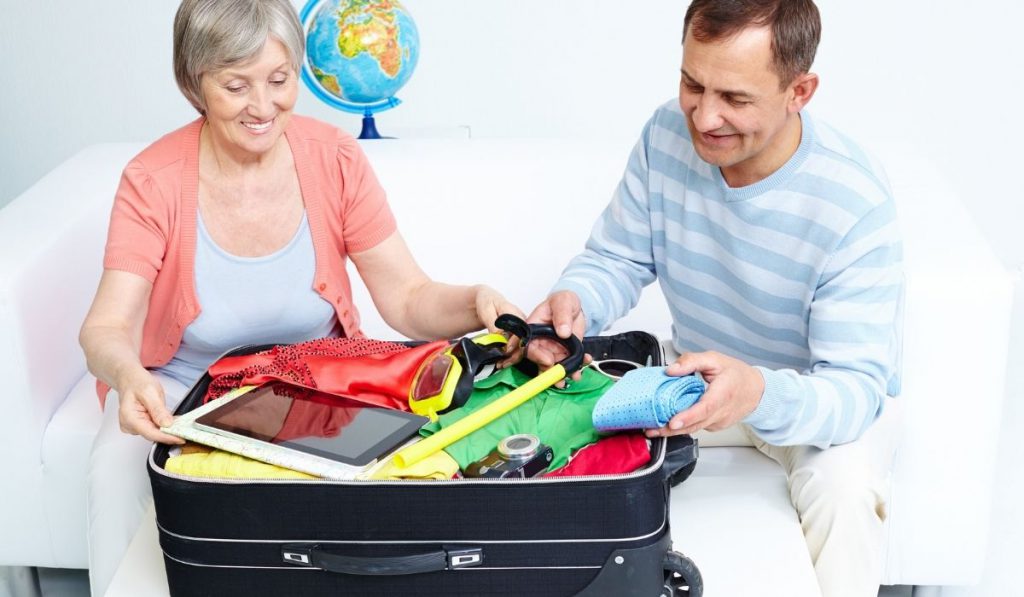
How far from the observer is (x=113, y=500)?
5.85 feet

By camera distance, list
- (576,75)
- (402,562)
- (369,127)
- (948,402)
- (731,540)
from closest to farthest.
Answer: (402,562)
(731,540)
(948,402)
(369,127)
(576,75)

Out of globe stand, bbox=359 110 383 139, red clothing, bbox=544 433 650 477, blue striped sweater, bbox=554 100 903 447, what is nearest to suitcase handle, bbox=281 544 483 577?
red clothing, bbox=544 433 650 477

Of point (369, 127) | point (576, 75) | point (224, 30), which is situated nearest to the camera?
point (224, 30)

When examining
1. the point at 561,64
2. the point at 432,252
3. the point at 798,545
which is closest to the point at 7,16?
the point at 561,64

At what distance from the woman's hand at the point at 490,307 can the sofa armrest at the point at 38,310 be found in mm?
756

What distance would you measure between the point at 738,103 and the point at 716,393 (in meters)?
0.42

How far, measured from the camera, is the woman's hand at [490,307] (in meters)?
1.71

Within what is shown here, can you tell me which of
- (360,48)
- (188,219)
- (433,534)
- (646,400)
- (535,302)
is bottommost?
(535,302)

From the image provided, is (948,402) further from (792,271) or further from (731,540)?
(731,540)

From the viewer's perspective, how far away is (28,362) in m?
2.01

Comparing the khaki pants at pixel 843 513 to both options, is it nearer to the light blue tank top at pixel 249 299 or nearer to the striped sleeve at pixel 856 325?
the striped sleeve at pixel 856 325

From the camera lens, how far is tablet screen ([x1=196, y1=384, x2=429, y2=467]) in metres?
1.39

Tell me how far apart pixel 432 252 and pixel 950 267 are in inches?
36.9

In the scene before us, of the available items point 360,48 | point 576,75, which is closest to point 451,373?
point 360,48
